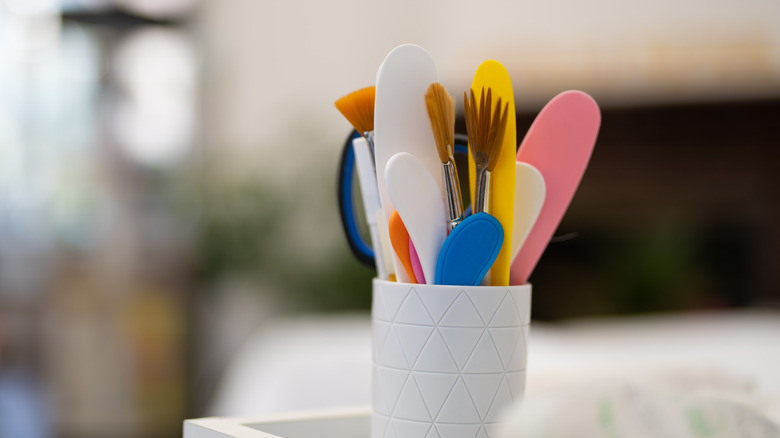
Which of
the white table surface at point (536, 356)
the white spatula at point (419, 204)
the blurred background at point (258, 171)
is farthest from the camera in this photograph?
the blurred background at point (258, 171)

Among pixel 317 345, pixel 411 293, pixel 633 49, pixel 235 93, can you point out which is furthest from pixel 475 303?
pixel 235 93

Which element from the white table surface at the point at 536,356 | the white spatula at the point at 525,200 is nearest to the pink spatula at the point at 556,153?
the white spatula at the point at 525,200

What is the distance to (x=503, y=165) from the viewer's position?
35cm

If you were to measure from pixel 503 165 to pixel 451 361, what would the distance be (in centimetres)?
9

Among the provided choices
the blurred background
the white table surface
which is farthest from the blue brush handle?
the blurred background

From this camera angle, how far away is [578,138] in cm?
38

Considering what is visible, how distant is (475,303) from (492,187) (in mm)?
53

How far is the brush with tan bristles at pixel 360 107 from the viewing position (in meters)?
0.39

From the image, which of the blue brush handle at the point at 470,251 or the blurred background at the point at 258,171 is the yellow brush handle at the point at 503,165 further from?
the blurred background at the point at 258,171

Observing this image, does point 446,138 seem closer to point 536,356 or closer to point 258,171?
point 536,356

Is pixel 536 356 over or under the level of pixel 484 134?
under

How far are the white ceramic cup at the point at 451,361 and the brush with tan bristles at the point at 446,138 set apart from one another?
36 millimetres

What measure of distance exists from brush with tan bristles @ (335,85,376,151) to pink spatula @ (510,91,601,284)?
78 mm

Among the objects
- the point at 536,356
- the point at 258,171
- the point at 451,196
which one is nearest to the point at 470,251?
Answer: the point at 451,196
